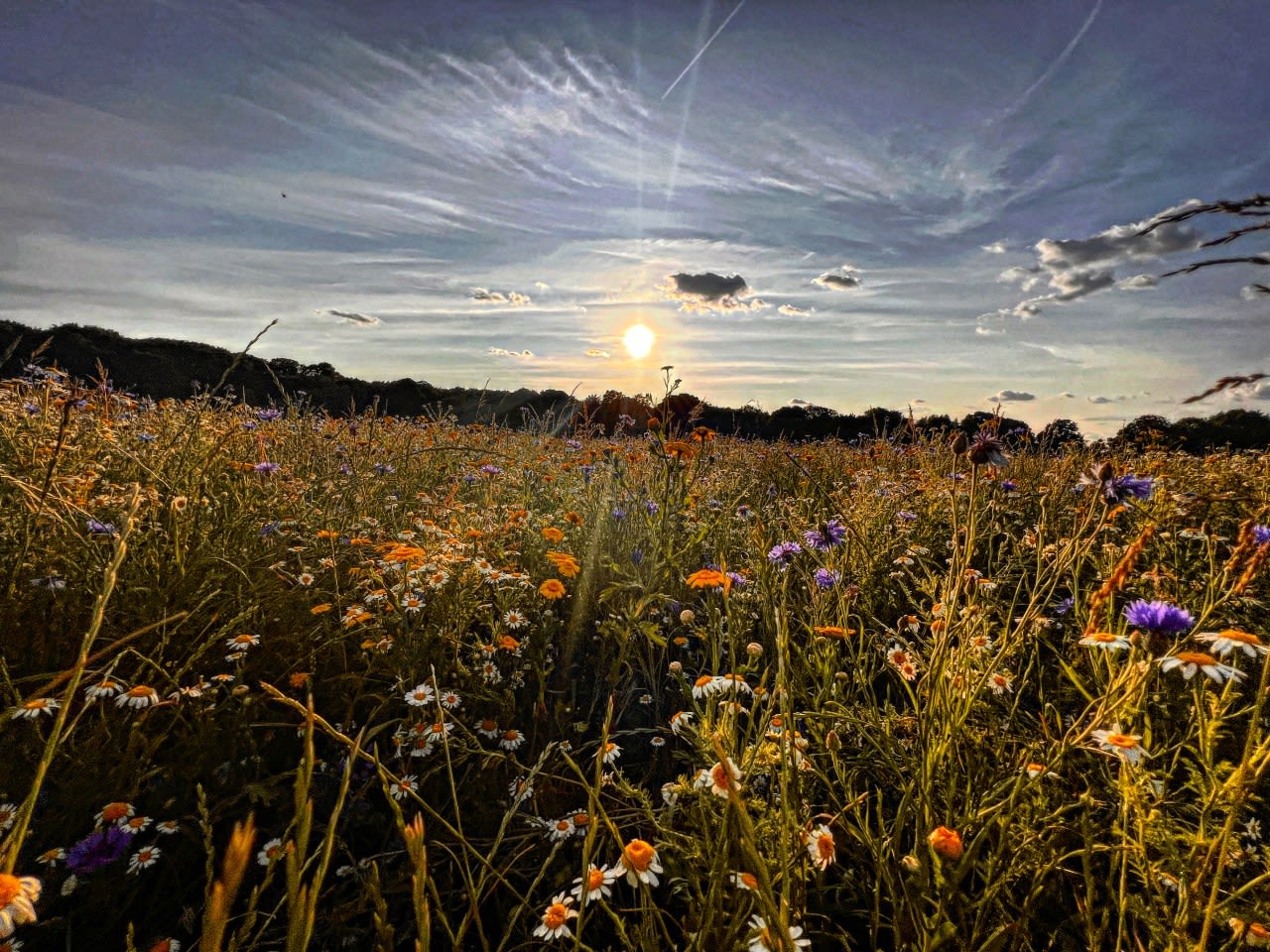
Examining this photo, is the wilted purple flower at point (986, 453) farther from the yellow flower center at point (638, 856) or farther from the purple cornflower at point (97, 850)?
the purple cornflower at point (97, 850)

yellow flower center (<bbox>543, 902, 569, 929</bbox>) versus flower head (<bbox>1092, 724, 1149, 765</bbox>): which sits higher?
flower head (<bbox>1092, 724, 1149, 765</bbox>)

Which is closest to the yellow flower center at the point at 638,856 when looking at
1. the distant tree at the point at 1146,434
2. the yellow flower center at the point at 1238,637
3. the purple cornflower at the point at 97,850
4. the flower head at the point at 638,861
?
the flower head at the point at 638,861

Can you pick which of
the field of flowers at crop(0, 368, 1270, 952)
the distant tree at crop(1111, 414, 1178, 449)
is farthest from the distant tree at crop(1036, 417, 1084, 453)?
the field of flowers at crop(0, 368, 1270, 952)

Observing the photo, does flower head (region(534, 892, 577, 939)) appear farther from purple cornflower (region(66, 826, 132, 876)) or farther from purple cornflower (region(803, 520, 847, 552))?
purple cornflower (region(803, 520, 847, 552))

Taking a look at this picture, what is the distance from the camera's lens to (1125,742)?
3.48 ft

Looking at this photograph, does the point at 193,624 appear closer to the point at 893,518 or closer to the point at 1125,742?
the point at 1125,742

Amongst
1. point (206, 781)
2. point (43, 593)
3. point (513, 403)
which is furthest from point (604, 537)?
point (513, 403)

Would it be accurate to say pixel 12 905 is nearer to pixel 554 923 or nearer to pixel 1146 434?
pixel 554 923

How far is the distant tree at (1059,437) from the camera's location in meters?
5.67

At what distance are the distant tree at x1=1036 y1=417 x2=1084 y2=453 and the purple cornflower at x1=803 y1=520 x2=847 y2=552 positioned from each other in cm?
445

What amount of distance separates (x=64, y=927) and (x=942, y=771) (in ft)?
6.10

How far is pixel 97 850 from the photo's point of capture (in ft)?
4.36

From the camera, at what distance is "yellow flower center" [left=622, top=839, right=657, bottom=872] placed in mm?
898

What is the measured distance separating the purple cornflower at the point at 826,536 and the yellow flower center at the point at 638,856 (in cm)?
125
